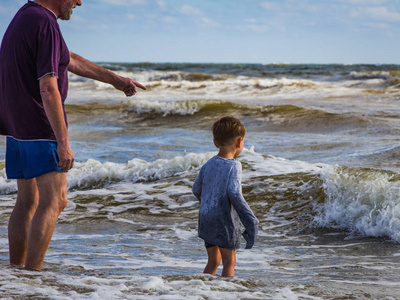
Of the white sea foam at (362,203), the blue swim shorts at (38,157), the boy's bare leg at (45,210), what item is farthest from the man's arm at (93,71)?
the white sea foam at (362,203)

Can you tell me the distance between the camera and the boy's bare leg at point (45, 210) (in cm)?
316

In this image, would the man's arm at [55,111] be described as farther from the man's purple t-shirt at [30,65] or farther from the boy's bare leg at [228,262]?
the boy's bare leg at [228,262]

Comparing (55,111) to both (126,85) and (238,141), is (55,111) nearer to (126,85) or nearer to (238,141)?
(126,85)

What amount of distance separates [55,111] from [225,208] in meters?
1.23

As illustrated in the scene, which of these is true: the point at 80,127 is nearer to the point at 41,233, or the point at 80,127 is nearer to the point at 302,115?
the point at 302,115

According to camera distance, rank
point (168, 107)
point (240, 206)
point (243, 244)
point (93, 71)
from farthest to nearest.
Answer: point (168, 107) < point (243, 244) < point (93, 71) < point (240, 206)

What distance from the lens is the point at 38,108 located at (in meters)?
3.10

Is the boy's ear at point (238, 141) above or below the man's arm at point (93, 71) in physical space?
below

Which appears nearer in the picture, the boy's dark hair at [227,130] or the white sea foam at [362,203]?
the boy's dark hair at [227,130]

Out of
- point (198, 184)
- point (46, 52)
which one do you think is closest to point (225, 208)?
point (198, 184)

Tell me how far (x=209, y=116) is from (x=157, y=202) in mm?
11884

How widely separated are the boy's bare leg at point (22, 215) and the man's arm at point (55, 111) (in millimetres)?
434

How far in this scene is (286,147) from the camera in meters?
11.2

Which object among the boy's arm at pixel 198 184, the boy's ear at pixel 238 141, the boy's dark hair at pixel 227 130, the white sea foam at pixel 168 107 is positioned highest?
the boy's dark hair at pixel 227 130
